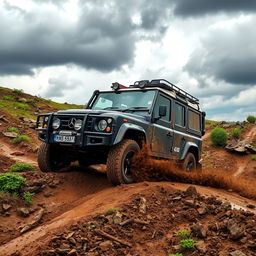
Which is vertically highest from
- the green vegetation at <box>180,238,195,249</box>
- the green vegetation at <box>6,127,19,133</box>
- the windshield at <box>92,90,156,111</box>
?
the windshield at <box>92,90,156,111</box>

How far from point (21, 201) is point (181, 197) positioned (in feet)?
9.18

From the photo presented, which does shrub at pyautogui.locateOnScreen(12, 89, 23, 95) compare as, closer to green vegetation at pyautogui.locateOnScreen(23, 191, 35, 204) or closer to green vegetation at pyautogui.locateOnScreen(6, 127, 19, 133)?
green vegetation at pyautogui.locateOnScreen(6, 127, 19, 133)

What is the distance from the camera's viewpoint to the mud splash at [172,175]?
6465 mm

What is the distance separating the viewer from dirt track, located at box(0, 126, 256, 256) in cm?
420

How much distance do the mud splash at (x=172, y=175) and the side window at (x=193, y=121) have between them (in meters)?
1.93

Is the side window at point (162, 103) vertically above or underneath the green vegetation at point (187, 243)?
above

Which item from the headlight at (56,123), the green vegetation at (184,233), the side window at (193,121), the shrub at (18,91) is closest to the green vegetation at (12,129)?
the side window at (193,121)

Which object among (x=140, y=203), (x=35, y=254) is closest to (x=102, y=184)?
(x=140, y=203)

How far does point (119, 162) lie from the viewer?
584 cm

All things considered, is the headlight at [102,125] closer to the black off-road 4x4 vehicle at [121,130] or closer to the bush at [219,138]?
the black off-road 4x4 vehicle at [121,130]

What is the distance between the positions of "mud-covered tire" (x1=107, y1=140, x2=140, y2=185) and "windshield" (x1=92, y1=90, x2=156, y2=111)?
1283mm

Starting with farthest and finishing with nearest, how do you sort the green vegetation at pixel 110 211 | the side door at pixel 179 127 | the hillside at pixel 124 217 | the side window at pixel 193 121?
1. the side window at pixel 193 121
2. the side door at pixel 179 127
3. the green vegetation at pixel 110 211
4. the hillside at pixel 124 217

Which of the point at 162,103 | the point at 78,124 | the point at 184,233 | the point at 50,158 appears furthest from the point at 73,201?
the point at 162,103

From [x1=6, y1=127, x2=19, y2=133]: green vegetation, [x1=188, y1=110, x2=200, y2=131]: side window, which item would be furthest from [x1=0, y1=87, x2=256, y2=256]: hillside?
[x1=6, y1=127, x2=19, y2=133]: green vegetation
